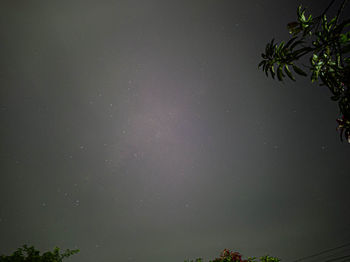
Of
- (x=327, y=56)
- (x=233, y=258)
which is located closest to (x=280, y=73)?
(x=327, y=56)

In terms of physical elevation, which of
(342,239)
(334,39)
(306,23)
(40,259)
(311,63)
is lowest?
(40,259)

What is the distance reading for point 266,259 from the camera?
23.1ft

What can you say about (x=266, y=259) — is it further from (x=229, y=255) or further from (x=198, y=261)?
(x=198, y=261)

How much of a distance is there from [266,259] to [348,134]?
23.6 feet

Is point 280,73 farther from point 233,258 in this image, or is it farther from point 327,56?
point 233,258

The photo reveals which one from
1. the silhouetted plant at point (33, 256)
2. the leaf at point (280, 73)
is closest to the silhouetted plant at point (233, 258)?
the silhouetted plant at point (33, 256)

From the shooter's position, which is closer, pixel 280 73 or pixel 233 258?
pixel 280 73

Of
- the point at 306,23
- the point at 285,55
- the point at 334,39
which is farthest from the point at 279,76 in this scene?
the point at 334,39

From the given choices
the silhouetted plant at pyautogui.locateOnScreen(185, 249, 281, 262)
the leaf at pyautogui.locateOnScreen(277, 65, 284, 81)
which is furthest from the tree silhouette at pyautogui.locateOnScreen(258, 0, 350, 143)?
the silhouetted plant at pyautogui.locateOnScreen(185, 249, 281, 262)

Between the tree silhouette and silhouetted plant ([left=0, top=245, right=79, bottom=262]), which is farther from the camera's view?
silhouetted plant ([left=0, top=245, right=79, bottom=262])

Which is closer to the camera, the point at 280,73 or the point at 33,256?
the point at 280,73

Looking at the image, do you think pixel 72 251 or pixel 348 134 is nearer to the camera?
pixel 348 134

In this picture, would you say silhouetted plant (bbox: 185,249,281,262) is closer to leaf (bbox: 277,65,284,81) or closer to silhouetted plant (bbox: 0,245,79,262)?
silhouetted plant (bbox: 0,245,79,262)

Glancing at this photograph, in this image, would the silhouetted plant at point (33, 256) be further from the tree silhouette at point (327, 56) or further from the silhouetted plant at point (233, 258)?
the tree silhouette at point (327, 56)
